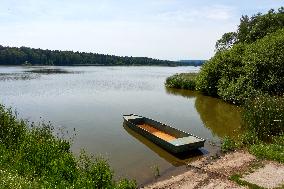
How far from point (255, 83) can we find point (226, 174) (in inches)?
957

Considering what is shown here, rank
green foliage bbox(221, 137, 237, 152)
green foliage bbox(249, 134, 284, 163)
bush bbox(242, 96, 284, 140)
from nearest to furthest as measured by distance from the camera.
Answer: green foliage bbox(249, 134, 284, 163)
green foliage bbox(221, 137, 237, 152)
bush bbox(242, 96, 284, 140)

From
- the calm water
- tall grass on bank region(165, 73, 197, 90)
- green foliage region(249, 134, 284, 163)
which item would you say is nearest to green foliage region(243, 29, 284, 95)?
the calm water

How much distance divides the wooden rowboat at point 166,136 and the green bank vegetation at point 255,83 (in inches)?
103

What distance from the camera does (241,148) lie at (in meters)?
23.8

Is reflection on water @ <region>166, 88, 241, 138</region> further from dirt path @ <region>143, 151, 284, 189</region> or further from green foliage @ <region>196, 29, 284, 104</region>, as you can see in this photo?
dirt path @ <region>143, 151, 284, 189</region>

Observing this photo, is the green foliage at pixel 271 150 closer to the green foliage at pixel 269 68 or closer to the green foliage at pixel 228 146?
the green foliage at pixel 228 146

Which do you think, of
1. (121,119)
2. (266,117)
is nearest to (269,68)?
(266,117)

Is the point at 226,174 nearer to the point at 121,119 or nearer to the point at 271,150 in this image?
the point at 271,150

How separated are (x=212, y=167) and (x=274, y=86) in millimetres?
23074

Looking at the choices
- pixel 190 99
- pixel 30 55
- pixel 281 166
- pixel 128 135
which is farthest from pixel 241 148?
pixel 30 55

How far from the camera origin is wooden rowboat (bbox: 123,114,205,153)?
22.6 meters

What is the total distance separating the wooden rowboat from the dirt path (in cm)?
135

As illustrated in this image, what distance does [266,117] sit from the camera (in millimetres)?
24875

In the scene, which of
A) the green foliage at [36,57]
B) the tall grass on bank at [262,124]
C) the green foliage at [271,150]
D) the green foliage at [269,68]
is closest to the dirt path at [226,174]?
the green foliage at [271,150]
